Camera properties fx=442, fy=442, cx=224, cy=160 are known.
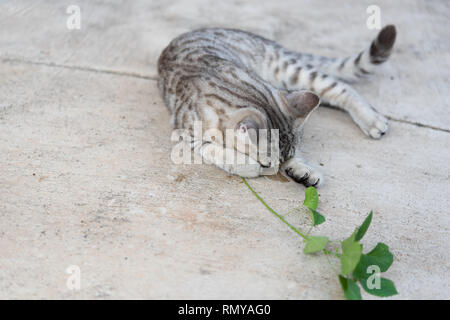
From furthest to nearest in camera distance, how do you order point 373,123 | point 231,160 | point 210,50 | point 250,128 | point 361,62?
point 361,62 → point 210,50 → point 373,123 → point 231,160 → point 250,128

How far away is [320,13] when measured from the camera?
16.9 ft

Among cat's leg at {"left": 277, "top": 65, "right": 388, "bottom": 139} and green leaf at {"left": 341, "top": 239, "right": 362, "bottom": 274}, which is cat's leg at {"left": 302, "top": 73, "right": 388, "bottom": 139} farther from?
green leaf at {"left": 341, "top": 239, "right": 362, "bottom": 274}

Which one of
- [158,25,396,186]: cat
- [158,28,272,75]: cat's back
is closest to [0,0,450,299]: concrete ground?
[158,25,396,186]: cat

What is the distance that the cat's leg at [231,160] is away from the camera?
8.88ft

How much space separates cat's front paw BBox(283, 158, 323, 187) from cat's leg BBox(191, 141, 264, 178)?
180 millimetres

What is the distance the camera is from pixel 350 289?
198 centimetres

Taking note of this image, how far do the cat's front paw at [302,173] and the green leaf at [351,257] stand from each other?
73 centimetres

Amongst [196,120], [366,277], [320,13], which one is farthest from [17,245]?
[320,13]

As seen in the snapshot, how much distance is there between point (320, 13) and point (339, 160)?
273 centimetres

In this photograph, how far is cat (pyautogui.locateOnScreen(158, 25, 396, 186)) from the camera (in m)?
2.73

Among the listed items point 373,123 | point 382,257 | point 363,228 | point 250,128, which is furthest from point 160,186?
point 373,123

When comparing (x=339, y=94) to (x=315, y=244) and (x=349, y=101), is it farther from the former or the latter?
(x=315, y=244)

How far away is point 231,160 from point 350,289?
1.08 m

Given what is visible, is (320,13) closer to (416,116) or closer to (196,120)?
(416,116)
